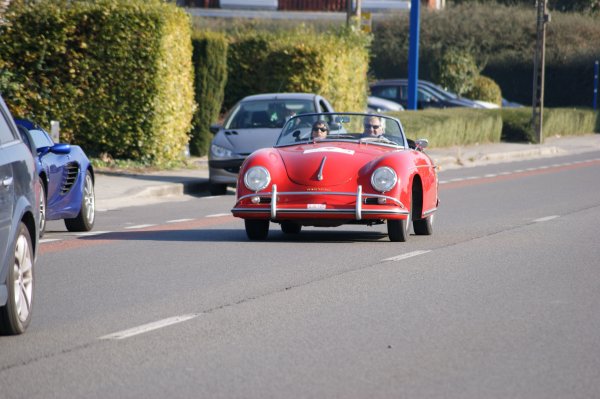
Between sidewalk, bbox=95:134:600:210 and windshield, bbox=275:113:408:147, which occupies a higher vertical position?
windshield, bbox=275:113:408:147

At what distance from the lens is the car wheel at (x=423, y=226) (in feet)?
46.8

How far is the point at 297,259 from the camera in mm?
11930

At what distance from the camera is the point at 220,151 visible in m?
21.6

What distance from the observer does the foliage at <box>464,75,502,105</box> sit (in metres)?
50.4

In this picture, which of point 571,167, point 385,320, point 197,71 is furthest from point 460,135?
point 385,320

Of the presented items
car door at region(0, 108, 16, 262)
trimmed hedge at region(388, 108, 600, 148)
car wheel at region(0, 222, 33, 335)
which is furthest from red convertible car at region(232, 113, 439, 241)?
trimmed hedge at region(388, 108, 600, 148)

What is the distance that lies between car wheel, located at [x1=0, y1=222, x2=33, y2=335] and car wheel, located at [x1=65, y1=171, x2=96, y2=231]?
6.33m

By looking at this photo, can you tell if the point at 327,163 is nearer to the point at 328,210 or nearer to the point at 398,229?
the point at 328,210

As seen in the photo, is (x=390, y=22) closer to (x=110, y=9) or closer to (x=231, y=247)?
(x=110, y=9)

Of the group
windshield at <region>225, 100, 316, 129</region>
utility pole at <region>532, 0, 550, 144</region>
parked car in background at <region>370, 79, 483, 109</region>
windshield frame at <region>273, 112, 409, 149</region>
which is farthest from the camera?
parked car in background at <region>370, 79, 483, 109</region>

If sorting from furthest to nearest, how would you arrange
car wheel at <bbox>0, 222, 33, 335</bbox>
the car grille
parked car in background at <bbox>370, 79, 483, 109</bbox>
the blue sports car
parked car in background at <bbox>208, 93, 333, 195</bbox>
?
parked car in background at <bbox>370, 79, 483, 109</bbox> → parked car in background at <bbox>208, 93, 333, 195</bbox> → the car grille → the blue sports car → car wheel at <bbox>0, 222, 33, 335</bbox>

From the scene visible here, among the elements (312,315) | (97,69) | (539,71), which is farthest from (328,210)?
(539,71)

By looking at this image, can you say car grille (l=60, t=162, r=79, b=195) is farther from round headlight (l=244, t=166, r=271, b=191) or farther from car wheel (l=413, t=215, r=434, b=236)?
car wheel (l=413, t=215, r=434, b=236)

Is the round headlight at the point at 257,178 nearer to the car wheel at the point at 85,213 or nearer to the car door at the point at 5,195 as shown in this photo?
the car wheel at the point at 85,213
